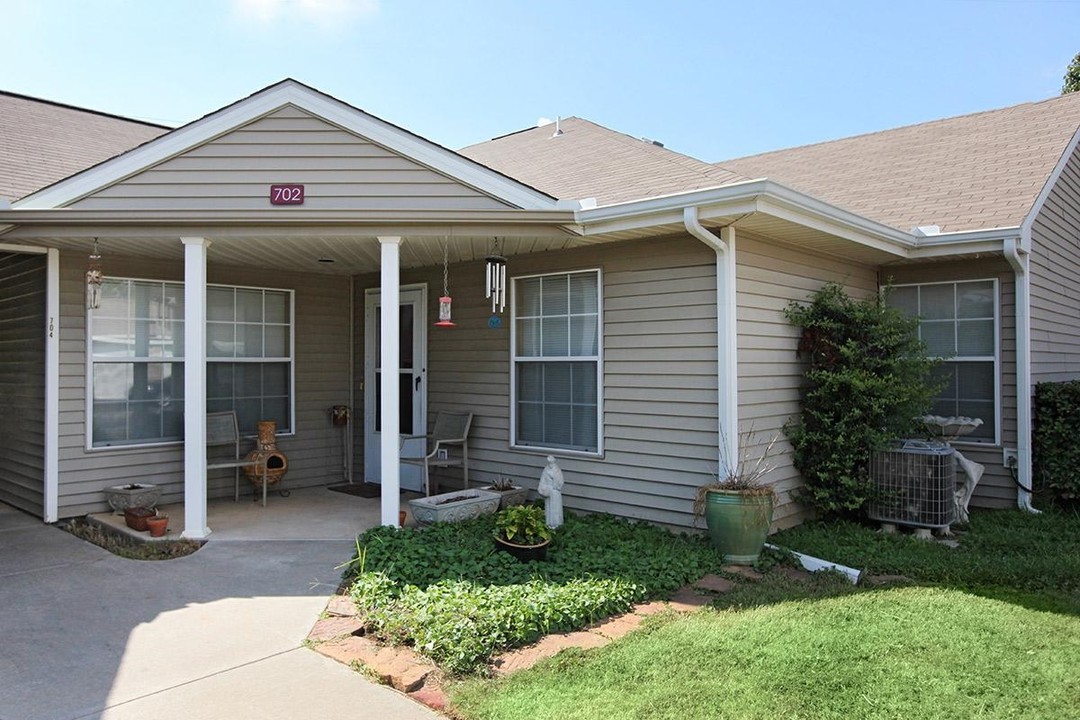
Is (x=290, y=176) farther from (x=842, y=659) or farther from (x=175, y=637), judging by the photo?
(x=842, y=659)

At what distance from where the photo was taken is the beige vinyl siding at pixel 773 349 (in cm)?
532

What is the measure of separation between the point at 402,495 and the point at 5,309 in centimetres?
409

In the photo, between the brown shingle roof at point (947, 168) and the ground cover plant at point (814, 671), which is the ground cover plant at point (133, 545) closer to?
the ground cover plant at point (814, 671)

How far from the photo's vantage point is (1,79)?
937 centimetres

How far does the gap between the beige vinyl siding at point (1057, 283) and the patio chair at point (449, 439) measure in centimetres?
525

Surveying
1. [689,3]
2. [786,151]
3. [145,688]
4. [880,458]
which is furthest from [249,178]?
[786,151]

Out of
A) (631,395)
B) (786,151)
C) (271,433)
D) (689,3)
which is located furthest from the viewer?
(786,151)

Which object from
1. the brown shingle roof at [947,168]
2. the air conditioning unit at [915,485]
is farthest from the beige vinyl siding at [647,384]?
the brown shingle roof at [947,168]

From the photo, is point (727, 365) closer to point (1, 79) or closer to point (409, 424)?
point (409, 424)

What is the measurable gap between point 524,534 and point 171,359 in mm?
4008

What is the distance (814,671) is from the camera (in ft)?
10.2

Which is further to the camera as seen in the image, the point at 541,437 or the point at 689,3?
the point at 689,3

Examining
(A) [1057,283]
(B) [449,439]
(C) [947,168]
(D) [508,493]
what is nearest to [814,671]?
(D) [508,493]

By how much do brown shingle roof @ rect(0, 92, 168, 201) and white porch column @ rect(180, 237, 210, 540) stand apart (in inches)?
57.1
